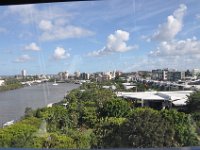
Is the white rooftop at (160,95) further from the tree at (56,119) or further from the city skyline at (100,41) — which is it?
the tree at (56,119)

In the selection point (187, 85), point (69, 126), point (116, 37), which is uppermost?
point (116, 37)

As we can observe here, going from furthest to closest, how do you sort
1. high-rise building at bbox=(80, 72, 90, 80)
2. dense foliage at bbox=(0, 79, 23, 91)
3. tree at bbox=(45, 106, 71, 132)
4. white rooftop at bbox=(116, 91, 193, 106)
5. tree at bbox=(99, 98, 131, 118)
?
tree at bbox=(99, 98, 131, 118) → tree at bbox=(45, 106, 71, 132) → white rooftop at bbox=(116, 91, 193, 106) → high-rise building at bbox=(80, 72, 90, 80) → dense foliage at bbox=(0, 79, 23, 91)

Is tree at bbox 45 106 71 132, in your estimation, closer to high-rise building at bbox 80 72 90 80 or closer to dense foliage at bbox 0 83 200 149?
dense foliage at bbox 0 83 200 149

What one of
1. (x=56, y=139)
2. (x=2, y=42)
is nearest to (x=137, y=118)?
(x=56, y=139)

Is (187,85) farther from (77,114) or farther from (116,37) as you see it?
(77,114)

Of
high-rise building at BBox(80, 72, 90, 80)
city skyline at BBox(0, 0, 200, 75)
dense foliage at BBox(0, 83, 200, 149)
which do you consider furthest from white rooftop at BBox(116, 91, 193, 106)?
high-rise building at BBox(80, 72, 90, 80)

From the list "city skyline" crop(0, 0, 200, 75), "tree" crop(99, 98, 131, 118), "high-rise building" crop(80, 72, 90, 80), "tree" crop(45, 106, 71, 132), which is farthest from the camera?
"tree" crop(99, 98, 131, 118)

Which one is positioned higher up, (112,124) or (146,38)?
(146,38)

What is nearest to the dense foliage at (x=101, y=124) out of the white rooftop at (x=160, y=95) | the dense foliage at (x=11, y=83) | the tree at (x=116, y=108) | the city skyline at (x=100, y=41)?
the tree at (x=116, y=108)

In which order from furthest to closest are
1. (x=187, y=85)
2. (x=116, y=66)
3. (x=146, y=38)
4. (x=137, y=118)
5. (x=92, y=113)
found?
(x=92, y=113)
(x=146, y=38)
(x=137, y=118)
(x=187, y=85)
(x=116, y=66)
